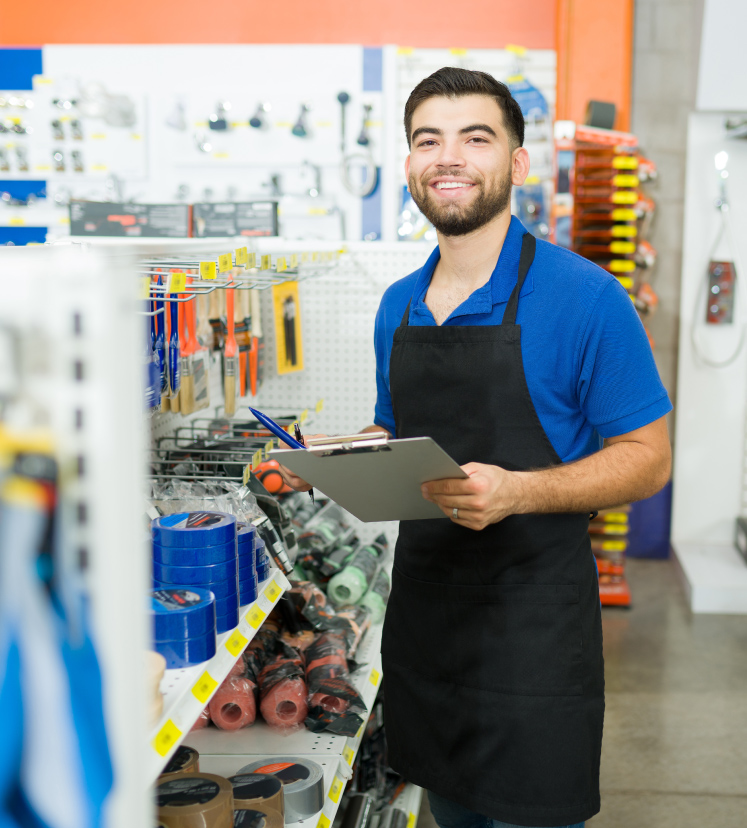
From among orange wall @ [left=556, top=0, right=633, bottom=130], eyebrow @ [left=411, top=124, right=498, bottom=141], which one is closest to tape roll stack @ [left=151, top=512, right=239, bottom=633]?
eyebrow @ [left=411, top=124, right=498, bottom=141]

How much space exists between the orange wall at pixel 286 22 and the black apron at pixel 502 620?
478 cm

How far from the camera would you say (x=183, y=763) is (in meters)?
1.77

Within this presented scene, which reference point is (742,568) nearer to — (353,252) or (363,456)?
(353,252)

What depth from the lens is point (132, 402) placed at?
0.69 meters

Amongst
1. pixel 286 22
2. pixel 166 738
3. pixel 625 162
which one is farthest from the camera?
pixel 286 22

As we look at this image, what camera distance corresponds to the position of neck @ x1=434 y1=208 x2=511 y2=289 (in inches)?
75.6

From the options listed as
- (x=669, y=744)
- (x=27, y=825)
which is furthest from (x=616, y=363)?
(x=669, y=744)

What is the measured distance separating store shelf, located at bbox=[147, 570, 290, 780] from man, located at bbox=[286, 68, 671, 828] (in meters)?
0.46

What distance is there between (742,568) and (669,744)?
222 cm

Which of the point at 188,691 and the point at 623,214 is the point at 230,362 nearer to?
the point at 188,691

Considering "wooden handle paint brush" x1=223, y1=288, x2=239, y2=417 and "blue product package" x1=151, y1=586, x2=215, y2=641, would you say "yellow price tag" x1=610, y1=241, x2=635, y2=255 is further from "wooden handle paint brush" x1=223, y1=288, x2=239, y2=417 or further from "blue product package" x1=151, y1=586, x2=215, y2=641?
"blue product package" x1=151, y1=586, x2=215, y2=641

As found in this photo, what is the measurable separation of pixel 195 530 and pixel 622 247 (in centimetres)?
415

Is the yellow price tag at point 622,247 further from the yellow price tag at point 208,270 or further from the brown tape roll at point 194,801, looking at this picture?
the brown tape roll at point 194,801

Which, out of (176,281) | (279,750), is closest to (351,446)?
(176,281)
